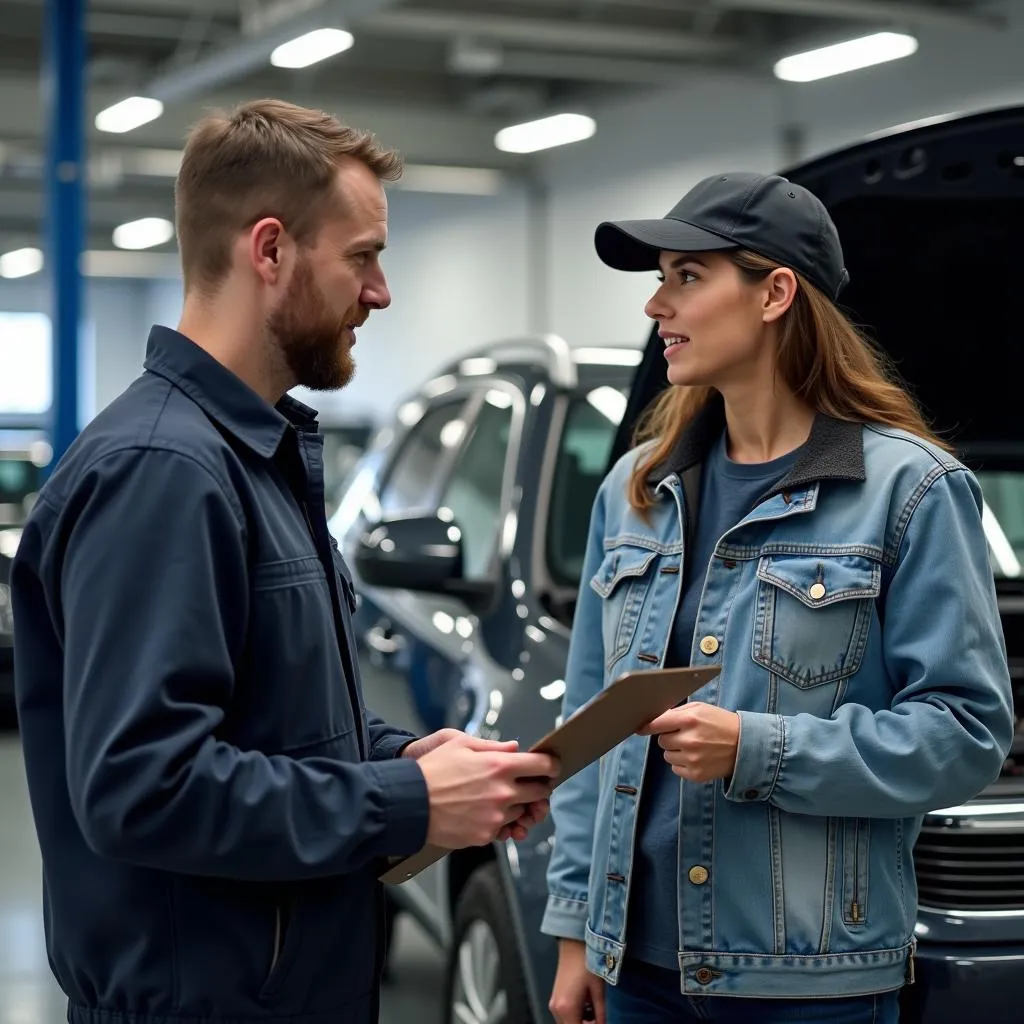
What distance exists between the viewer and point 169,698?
1436mm

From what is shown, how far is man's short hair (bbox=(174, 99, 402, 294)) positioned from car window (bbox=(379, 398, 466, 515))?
252cm

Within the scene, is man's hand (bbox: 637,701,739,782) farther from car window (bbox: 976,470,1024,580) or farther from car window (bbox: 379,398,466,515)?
car window (bbox: 379,398,466,515)

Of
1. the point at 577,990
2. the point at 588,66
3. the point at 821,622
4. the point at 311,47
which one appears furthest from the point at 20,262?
the point at 821,622

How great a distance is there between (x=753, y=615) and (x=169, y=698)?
0.81 metres

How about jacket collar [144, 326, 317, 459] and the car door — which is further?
the car door

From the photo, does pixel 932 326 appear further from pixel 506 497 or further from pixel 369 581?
pixel 369 581

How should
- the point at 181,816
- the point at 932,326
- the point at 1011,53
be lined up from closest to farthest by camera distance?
1. the point at 181,816
2. the point at 932,326
3. the point at 1011,53

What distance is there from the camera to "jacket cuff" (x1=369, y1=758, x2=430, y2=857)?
60.2 inches

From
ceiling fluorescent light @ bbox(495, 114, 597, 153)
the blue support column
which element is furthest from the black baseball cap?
ceiling fluorescent light @ bbox(495, 114, 597, 153)

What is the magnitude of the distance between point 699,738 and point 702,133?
12.4m

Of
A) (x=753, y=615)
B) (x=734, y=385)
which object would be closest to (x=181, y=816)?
(x=753, y=615)

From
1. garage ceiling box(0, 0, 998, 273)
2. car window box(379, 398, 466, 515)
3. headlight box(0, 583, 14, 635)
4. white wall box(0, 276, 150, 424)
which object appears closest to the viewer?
car window box(379, 398, 466, 515)

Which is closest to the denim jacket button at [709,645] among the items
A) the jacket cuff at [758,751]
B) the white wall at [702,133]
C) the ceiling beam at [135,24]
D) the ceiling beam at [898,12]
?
the jacket cuff at [758,751]

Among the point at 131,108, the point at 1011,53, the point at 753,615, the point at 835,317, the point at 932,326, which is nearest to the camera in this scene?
the point at 753,615
